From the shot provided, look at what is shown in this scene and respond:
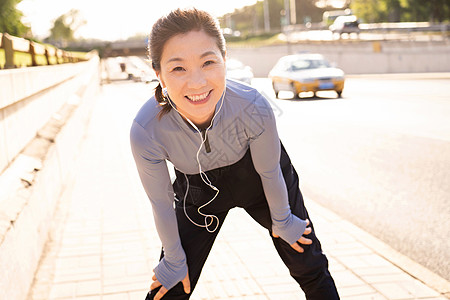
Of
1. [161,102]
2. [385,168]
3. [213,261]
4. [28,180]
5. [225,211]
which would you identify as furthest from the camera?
[385,168]

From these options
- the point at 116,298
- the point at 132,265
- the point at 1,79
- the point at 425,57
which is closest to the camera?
the point at 116,298

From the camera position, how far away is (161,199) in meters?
2.61

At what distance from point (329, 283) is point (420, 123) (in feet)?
32.6

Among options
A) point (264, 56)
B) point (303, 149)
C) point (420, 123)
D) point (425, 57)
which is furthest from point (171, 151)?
point (264, 56)

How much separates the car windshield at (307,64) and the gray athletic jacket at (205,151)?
62.6ft

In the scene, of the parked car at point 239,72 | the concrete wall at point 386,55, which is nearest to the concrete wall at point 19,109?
the parked car at point 239,72

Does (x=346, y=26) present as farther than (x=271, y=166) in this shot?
Yes

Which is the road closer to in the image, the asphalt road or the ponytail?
the asphalt road

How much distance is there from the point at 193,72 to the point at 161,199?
1.97ft

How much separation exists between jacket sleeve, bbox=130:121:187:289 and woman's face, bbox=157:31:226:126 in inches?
9.2

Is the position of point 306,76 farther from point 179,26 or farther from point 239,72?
point 179,26

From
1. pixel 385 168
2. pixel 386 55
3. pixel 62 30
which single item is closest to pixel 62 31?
pixel 62 30

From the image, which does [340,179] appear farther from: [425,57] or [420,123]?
[425,57]

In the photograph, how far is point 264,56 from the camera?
62531mm
